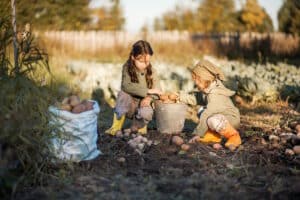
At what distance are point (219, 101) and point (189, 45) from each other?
14.9 m

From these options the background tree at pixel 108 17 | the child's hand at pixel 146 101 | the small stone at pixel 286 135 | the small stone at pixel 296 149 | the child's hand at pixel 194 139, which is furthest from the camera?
the background tree at pixel 108 17

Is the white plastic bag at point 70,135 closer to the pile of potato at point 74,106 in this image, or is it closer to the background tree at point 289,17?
the pile of potato at point 74,106


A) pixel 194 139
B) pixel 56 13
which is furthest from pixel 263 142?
pixel 56 13

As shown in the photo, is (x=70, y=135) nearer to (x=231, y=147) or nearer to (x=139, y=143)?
(x=139, y=143)

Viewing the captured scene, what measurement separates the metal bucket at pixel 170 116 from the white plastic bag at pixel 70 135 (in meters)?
1.44

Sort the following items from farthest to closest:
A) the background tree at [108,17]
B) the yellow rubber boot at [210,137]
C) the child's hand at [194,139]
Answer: the background tree at [108,17] < the yellow rubber boot at [210,137] < the child's hand at [194,139]

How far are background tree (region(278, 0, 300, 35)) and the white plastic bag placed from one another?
19874mm

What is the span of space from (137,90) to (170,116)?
1.72ft

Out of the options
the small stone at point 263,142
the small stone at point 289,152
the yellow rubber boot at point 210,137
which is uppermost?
the small stone at point 289,152

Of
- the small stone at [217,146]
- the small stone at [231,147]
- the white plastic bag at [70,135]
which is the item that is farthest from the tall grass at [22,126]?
the small stone at [231,147]

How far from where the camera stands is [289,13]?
2536cm

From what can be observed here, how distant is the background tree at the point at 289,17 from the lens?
23562mm

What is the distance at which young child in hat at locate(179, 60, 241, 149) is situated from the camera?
15.2ft

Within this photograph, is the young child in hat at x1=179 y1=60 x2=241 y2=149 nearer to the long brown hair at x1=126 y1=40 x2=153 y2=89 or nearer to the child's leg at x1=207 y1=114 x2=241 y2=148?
the child's leg at x1=207 y1=114 x2=241 y2=148
